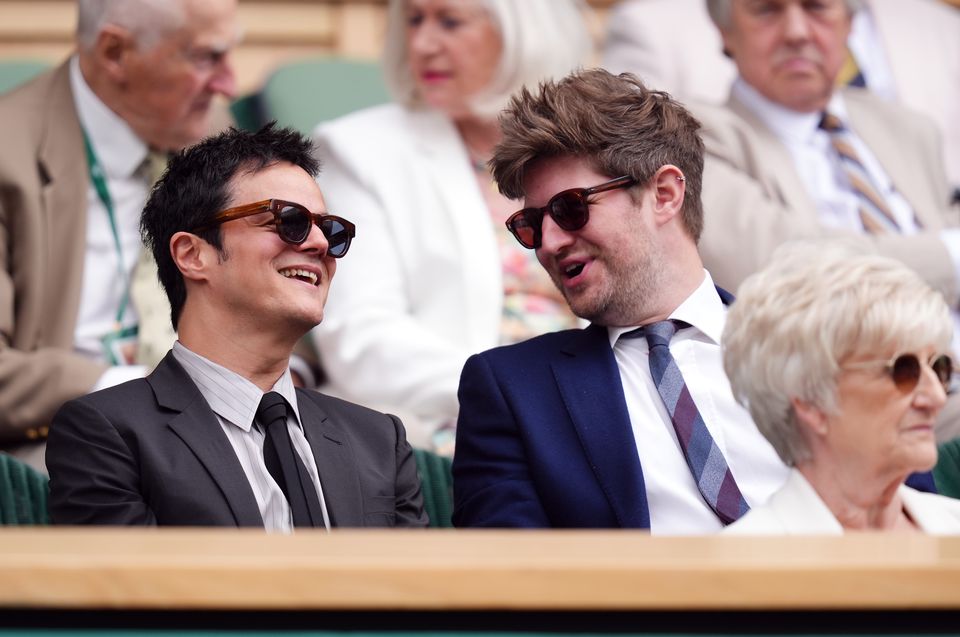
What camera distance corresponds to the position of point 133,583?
1368 millimetres

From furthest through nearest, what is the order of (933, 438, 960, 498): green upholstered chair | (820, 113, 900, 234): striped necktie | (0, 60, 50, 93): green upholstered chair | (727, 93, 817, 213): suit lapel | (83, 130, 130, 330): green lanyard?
(0, 60, 50, 93): green upholstered chair
(820, 113, 900, 234): striped necktie
(727, 93, 817, 213): suit lapel
(83, 130, 130, 330): green lanyard
(933, 438, 960, 498): green upholstered chair

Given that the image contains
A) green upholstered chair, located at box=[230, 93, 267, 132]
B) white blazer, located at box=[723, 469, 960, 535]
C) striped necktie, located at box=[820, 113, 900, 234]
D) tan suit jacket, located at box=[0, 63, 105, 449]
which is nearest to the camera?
white blazer, located at box=[723, 469, 960, 535]

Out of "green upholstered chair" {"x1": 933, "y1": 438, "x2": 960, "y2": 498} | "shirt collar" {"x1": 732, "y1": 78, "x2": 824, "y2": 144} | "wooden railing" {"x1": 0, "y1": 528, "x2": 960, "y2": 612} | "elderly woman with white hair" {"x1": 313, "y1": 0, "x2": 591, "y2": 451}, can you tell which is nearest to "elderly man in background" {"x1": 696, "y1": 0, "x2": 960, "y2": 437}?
"shirt collar" {"x1": 732, "y1": 78, "x2": 824, "y2": 144}

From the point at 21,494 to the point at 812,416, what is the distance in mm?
1419

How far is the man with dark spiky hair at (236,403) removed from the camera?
7.34 ft

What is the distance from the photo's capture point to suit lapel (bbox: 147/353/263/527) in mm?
2238

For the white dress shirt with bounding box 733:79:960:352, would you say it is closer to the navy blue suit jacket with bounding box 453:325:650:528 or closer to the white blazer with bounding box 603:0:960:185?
the white blazer with bounding box 603:0:960:185

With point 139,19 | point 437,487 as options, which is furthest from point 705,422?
point 139,19

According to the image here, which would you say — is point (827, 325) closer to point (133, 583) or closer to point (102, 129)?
point (133, 583)

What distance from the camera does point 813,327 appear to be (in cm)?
203

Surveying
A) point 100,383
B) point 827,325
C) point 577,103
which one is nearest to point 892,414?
point 827,325

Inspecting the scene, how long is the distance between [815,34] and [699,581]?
2.88 metres

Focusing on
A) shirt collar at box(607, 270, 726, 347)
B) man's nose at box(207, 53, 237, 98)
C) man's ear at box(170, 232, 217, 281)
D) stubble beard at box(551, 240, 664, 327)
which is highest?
man's nose at box(207, 53, 237, 98)

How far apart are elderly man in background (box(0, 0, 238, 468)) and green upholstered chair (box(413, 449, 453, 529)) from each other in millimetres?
746
